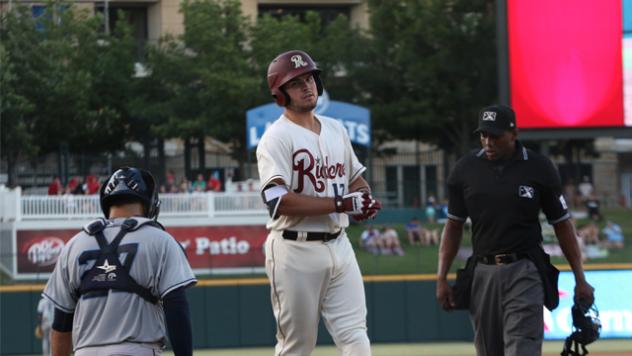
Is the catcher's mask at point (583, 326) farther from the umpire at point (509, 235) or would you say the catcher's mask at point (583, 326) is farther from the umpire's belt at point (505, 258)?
the umpire's belt at point (505, 258)

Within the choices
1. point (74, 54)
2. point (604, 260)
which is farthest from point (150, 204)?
point (74, 54)

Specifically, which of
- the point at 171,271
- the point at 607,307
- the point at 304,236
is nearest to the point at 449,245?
the point at 304,236

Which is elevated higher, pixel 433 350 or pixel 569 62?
pixel 569 62

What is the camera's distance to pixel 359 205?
576 centimetres

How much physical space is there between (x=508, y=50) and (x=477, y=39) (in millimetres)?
19163

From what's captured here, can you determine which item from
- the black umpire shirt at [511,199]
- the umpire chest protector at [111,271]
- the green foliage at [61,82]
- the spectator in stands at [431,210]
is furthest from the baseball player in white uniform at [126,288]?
the green foliage at [61,82]

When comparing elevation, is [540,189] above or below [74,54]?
below

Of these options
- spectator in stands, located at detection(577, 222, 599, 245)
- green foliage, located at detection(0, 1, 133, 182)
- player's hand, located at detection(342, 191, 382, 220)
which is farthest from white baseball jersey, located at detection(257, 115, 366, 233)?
green foliage, located at detection(0, 1, 133, 182)

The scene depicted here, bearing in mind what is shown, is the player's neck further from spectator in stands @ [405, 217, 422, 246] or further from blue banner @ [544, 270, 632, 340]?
spectator in stands @ [405, 217, 422, 246]

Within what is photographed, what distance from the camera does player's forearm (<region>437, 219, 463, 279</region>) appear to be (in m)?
6.74

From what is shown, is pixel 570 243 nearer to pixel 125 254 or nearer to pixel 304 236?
pixel 304 236

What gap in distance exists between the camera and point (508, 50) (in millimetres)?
14320

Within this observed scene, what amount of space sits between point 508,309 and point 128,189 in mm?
2347

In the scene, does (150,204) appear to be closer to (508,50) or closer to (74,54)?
(508,50)
